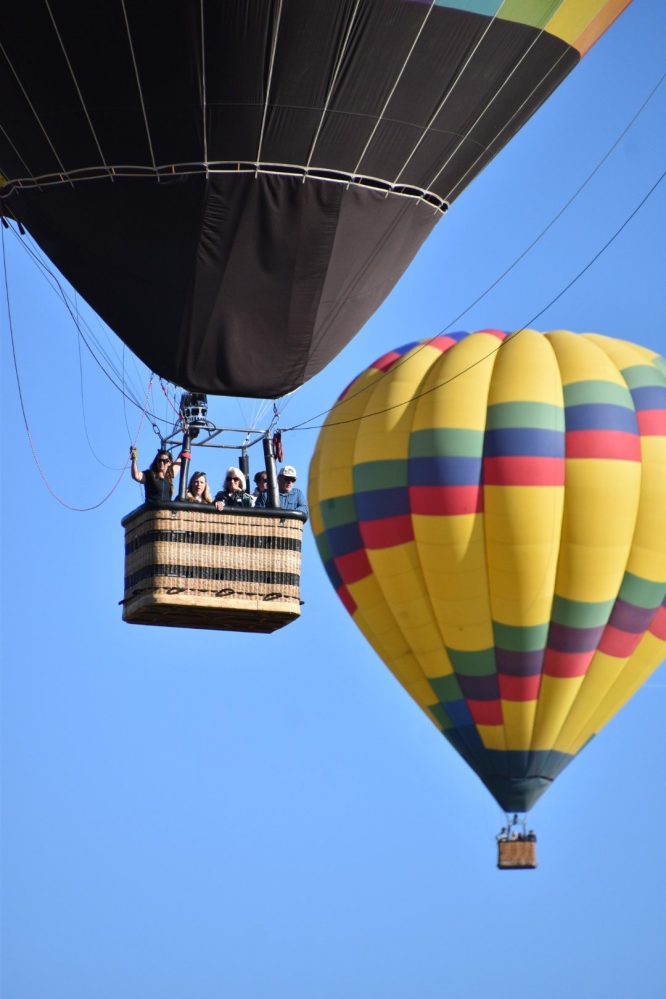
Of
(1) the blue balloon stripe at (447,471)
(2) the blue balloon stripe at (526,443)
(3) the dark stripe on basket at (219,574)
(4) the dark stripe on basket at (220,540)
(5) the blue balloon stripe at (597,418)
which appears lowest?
(3) the dark stripe on basket at (219,574)

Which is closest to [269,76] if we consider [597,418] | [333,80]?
[333,80]

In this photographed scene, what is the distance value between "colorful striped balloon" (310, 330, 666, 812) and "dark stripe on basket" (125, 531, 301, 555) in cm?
420

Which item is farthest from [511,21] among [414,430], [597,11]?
[414,430]

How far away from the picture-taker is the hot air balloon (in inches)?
642

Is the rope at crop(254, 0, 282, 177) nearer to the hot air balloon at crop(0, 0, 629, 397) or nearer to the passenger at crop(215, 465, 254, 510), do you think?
the hot air balloon at crop(0, 0, 629, 397)

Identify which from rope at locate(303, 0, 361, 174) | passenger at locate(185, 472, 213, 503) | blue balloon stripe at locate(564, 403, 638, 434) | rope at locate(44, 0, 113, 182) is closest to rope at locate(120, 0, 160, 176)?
rope at locate(44, 0, 113, 182)

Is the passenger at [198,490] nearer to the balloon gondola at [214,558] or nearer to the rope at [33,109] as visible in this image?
the balloon gondola at [214,558]

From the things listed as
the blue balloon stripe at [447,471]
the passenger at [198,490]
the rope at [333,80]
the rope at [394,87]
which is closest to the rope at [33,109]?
the rope at [333,80]

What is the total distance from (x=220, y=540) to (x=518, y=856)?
5694mm

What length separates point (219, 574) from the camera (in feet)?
54.6

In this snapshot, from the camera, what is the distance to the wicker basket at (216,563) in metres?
16.6

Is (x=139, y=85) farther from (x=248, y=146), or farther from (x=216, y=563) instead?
(x=216, y=563)

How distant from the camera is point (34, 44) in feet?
53.6

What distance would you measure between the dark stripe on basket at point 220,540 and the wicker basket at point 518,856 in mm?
5366
